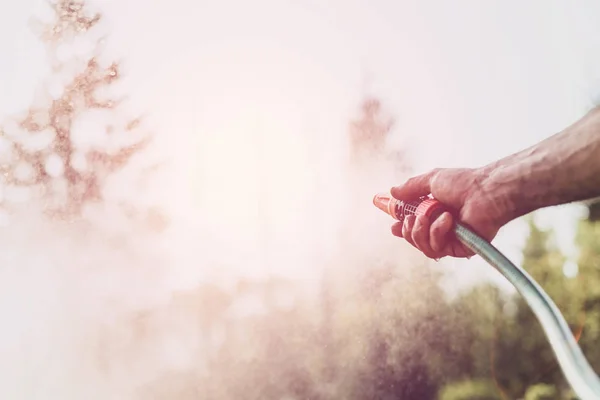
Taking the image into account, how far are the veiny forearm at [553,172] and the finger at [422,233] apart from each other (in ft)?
0.76

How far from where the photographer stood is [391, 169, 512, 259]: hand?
1.26 m

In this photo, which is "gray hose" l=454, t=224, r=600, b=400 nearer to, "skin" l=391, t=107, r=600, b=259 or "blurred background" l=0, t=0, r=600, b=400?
"skin" l=391, t=107, r=600, b=259

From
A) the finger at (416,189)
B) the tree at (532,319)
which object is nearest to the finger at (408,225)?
the finger at (416,189)

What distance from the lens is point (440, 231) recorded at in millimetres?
1237

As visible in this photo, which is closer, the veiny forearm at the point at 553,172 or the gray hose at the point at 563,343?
the gray hose at the point at 563,343

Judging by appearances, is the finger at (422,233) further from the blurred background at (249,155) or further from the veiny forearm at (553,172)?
the blurred background at (249,155)

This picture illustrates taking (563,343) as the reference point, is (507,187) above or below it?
above

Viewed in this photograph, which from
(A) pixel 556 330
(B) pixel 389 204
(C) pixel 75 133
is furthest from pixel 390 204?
(C) pixel 75 133

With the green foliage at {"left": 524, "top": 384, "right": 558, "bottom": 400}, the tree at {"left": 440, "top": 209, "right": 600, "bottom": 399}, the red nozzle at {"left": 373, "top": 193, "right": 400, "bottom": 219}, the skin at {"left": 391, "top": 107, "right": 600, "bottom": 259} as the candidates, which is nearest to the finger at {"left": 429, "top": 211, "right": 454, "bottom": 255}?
the skin at {"left": 391, "top": 107, "right": 600, "bottom": 259}

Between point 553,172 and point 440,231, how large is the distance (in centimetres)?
29

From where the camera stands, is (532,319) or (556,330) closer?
(556,330)

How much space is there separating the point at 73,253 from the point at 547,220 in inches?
51.5

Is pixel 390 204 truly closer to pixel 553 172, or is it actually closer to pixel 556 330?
pixel 553 172

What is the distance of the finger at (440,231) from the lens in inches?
48.0
